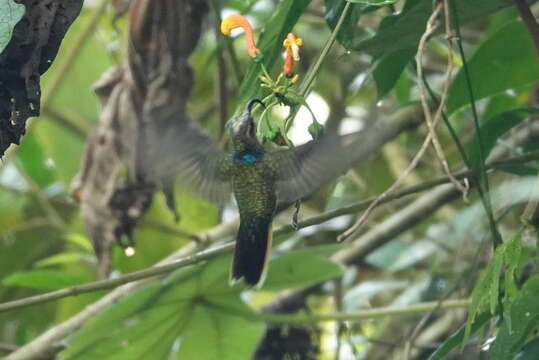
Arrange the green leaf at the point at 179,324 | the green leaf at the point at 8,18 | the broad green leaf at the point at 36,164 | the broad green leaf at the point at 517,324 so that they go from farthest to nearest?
1. the broad green leaf at the point at 36,164
2. the green leaf at the point at 179,324
3. the broad green leaf at the point at 517,324
4. the green leaf at the point at 8,18

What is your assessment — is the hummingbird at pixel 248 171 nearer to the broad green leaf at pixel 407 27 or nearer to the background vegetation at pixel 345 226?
the background vegetation at pixel 345 226

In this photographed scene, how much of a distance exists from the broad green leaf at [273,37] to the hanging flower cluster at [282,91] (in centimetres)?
2

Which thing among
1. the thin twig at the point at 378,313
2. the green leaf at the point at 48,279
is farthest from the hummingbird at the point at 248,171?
the green leaf at the point at 48,279

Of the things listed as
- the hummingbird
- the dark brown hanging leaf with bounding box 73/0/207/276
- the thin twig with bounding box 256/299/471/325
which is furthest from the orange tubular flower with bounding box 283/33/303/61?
the thin twig with bounding box 256/299/471/325

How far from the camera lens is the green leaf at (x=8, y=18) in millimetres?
1324

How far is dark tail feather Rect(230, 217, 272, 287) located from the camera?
6.25 feet

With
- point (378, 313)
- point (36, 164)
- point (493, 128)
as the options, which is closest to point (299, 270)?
point (378, 313)

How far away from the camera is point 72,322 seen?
2.51 m

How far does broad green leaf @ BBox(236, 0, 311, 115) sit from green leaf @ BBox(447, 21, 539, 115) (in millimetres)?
502

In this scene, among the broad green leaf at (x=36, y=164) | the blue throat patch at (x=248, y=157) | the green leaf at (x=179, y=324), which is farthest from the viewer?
the broad green leaf at (x=36, y=164)

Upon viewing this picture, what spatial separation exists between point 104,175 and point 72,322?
404 mm

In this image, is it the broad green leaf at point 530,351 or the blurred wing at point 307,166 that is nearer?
the broad green leaf at point 530,351

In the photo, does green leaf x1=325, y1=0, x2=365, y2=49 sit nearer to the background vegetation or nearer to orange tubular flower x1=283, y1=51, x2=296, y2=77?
the background vegetation

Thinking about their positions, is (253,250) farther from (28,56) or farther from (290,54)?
(28,56)
